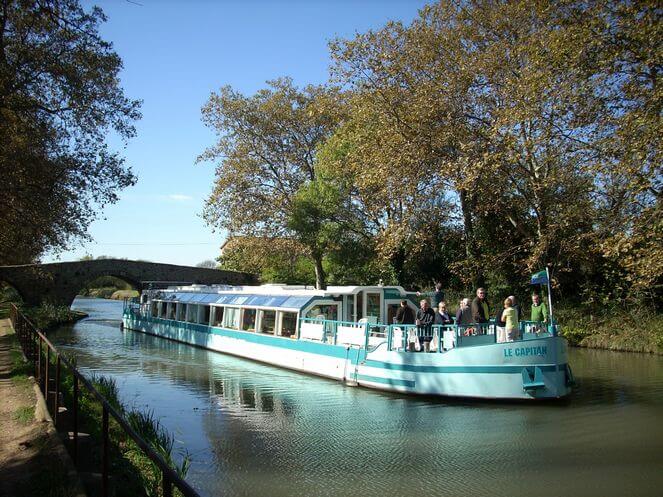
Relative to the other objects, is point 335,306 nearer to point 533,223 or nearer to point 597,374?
point 597,374

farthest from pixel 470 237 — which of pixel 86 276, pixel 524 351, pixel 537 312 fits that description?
pixel 86 276

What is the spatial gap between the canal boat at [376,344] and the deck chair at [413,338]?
0.08 feet

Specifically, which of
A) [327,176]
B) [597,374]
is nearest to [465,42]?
[327,176]

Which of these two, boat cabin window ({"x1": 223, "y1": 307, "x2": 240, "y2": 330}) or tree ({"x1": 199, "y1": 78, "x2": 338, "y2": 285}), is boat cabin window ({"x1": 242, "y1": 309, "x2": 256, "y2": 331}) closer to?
boat cabin window ({"x1": 223, "y1": 307, "x2": 240, "y2": 330})

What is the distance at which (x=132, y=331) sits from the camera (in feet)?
118

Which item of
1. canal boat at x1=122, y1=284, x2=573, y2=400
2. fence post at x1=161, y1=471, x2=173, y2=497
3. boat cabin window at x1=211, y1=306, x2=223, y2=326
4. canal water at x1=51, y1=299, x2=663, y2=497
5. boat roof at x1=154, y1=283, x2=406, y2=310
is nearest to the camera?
fence post at x1=161, y1=471, x2=173, y2=497

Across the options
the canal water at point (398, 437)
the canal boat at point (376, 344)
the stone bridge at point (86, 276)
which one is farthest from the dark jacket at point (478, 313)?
the stone bridge at point (86, 276)

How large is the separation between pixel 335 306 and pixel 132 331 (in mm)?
21560

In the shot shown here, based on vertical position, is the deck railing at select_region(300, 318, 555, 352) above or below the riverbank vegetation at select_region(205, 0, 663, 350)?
below

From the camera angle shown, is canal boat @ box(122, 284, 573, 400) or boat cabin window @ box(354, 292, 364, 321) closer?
canal boat @ box(122, 284, 573, 400)

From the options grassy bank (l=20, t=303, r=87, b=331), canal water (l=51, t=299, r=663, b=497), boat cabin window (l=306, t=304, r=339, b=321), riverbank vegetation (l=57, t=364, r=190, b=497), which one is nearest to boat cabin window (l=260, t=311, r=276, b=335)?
boat cabin window (l=306, t=304, r=339, b=321)

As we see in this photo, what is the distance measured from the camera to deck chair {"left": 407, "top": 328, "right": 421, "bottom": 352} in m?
14.6

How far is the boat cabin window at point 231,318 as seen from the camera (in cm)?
2356

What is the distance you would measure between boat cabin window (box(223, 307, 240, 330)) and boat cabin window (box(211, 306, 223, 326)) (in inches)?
42.8
